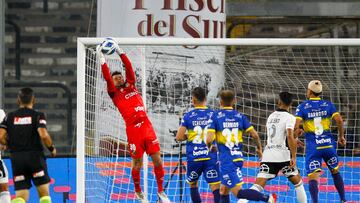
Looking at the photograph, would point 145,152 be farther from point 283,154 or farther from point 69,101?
point 69,101

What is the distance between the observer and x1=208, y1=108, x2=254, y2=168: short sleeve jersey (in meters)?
15.0

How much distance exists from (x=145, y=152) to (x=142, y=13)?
3.04 meters

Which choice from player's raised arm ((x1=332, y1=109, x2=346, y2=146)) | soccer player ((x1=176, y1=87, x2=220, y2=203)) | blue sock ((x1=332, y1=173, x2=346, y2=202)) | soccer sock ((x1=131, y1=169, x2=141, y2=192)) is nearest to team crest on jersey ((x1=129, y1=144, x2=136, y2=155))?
soccer sock ((x1=131, y1=169, x2=141, y2=192))

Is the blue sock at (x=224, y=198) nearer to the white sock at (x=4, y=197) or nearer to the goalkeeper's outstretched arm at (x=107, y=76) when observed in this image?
the goalkeeper's outstretched arm at (x=107, y=76)

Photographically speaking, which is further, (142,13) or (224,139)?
(142,13)

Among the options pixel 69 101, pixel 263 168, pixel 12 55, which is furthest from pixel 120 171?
pixel 12 55

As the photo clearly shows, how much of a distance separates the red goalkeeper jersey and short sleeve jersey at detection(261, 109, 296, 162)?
158 centimetres

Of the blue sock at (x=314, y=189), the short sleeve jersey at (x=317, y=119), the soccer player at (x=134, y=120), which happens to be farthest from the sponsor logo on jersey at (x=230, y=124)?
the blue sock at (x=314, y=189)

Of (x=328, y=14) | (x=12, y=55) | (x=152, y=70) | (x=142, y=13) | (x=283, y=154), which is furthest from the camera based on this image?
(x=12, y=55)

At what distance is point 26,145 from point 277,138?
9.84 ft

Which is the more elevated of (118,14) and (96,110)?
(118,14)

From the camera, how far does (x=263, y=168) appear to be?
15734 mm

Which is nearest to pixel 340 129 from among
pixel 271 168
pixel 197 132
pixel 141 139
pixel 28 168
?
pixel 271 168

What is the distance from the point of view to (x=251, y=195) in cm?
1516
